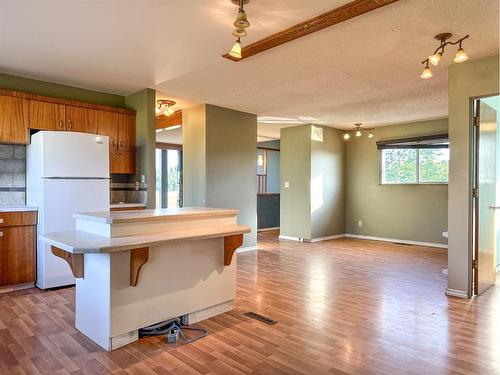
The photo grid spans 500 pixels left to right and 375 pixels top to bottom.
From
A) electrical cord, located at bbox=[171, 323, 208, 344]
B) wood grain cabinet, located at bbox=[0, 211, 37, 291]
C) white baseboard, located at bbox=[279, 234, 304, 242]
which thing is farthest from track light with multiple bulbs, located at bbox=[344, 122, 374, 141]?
wood grain cabinet, located at bbox=[0, 211, 37, 291]

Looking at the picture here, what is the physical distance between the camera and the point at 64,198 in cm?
375

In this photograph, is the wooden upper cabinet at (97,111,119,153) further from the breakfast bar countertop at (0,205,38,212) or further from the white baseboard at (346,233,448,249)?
the white baseboard at (346,233,448,249)

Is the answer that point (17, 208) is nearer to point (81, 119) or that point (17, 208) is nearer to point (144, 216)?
point (81, 119)

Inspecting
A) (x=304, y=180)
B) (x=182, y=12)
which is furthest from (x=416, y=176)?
(x=182, y=12)

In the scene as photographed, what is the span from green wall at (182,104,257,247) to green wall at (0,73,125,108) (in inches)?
47.3

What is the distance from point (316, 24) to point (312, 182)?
14.8 ft


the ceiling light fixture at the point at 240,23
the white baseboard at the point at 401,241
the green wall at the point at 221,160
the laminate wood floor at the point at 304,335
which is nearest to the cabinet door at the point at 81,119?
the green wall at the point at 221,160

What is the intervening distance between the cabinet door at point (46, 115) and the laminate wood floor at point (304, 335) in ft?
6.03

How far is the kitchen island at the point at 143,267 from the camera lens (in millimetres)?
2324

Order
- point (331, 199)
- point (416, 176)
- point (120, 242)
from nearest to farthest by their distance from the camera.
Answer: point (120, 242) → point (416, 176) → point (331, 199)

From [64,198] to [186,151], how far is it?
227cm

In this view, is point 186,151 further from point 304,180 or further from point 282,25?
point 282,25

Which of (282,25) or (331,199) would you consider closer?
(282,25)

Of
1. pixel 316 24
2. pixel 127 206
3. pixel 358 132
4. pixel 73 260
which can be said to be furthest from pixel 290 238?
pixel 73 260
